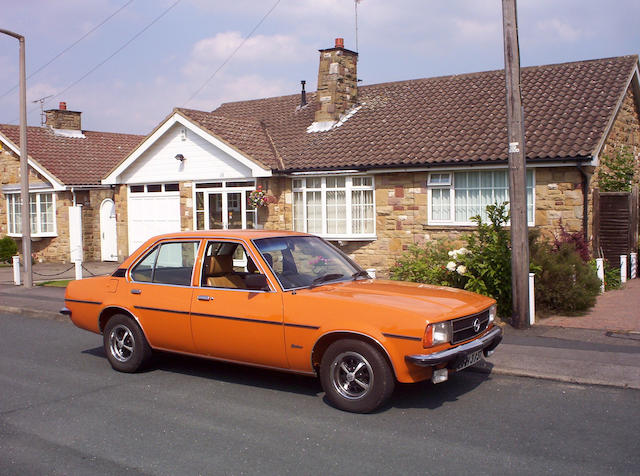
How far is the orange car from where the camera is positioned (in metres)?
5.99

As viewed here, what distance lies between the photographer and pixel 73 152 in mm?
25750

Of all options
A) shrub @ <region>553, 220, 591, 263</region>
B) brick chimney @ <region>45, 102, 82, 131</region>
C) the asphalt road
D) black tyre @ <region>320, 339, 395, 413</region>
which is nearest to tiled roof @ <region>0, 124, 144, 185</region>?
brick chimney @ <region>45, 102, 82, 131</region>

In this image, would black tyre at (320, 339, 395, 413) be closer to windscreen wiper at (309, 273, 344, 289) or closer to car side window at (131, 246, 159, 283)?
windscreen wiper at (309, 273, 344, 289)

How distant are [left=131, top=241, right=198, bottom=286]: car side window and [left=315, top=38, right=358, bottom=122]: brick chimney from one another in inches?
480

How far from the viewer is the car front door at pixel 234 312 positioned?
6.66 m

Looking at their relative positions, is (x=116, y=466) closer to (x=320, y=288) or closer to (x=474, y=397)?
(x=320, y=288)

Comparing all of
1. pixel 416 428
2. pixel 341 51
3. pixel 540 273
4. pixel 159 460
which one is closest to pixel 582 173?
pixel 540 273

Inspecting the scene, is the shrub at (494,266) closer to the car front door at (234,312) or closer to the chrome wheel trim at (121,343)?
the car front door at (234,312)

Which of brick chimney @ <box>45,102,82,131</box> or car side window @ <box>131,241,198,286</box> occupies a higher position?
brick chimney @ <box>45,102,82,131</box>

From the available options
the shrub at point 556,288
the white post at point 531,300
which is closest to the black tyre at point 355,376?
the white post at point 531,300

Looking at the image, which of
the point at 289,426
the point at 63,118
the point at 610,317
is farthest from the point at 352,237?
the point at 63,118

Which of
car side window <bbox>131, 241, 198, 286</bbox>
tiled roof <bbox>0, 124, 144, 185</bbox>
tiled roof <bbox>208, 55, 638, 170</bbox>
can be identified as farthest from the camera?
tiled roof <bbox>0, 124, 144, 185</bbox>

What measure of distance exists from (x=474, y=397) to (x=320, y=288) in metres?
1.89

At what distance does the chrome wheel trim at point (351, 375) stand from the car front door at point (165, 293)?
74.1 inches
